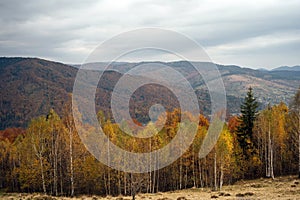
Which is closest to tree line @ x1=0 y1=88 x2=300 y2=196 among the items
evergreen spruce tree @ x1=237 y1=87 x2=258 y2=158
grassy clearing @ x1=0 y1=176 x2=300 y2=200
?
evergreen spruce tree @ x1=237 y1=87 x2=258 y2=158

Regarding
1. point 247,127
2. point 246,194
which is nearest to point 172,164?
point 247,127

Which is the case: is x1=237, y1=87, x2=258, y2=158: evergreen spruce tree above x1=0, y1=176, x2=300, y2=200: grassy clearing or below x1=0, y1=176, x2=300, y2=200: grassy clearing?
above

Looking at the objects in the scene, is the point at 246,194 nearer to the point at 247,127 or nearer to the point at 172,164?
the point at 172,164

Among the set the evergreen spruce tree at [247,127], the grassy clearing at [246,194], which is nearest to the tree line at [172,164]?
the evergreen spruce tree at [247,127]

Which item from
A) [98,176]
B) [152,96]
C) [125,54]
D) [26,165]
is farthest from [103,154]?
[152,96]

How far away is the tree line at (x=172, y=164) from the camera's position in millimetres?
43406

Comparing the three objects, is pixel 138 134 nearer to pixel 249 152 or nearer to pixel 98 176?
pixel 98 176

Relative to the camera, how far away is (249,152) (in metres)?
51.4

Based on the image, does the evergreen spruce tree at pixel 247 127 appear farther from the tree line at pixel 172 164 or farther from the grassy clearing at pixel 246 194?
the grassy clearing at pixel 246 194

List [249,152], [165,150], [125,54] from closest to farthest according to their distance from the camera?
[125,54] → [165,150] → [249,152]

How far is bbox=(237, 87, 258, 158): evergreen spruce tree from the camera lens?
5184cm

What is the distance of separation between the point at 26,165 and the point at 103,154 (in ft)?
A: 41.0

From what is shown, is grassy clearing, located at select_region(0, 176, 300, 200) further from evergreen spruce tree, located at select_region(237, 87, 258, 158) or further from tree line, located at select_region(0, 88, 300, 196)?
evergreen spruce tree, located at select_region(237, 87, 258, 158)

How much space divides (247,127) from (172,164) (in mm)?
13437
